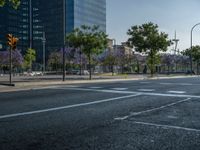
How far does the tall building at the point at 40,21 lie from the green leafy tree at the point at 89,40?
83.9 metres

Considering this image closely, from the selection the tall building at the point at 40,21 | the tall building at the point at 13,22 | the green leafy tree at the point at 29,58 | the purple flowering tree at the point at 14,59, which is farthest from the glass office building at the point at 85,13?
the purple flowering tree at the point at 14,59

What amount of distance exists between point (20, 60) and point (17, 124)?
8077 cm

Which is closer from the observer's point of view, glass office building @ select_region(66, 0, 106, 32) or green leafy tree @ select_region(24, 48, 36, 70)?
green leafy tree @ select_region(24, 48, 36, 70)

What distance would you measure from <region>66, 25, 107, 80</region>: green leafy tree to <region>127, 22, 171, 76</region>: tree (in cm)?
1028

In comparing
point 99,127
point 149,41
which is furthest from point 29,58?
point 99,127

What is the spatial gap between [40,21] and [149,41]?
9062 cm

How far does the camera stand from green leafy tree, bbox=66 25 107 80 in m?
41.7

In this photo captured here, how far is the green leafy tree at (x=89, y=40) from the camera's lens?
41.7 meters

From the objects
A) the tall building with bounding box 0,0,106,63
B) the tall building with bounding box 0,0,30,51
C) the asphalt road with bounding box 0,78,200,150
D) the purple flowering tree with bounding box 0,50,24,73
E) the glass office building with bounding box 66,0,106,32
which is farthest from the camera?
the tall building with bounding box 0,0,30,51

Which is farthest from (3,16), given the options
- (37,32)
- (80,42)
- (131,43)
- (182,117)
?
(182,117)

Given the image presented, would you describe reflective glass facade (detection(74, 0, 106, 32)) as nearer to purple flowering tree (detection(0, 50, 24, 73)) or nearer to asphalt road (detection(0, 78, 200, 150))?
purple flowering tree (detection(0, 50, 24, 73))

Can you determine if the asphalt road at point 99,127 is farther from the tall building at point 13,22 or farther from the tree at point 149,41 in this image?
the tall building at point 13,22

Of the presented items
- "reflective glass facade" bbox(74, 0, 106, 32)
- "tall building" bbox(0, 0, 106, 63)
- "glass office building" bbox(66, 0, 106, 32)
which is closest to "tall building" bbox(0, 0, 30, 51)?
"tall building" bbox(0, 0, 106, 63)

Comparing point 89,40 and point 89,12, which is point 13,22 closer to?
point 89,12
